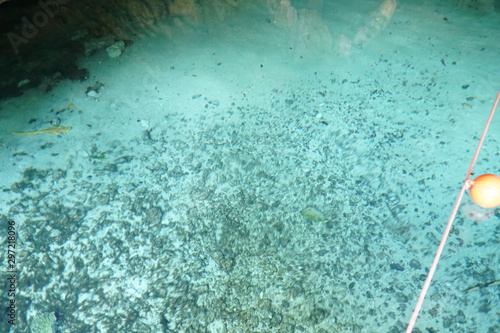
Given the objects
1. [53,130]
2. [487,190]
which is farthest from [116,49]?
[487,190]

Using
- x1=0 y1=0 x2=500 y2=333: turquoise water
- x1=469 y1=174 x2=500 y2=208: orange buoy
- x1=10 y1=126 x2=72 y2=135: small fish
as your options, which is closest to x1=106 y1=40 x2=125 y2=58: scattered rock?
x1=0 y1=0 x2=500 y2=333: turquoise water

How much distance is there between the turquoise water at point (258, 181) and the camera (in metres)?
1.32

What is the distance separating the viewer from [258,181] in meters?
1.72

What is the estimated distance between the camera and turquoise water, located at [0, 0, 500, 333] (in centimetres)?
132

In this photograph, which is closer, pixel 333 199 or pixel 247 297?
pixel 247 297

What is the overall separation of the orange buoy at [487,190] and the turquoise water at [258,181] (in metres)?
0.40

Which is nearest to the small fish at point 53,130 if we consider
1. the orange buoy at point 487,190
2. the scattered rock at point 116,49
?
the scattered rock at point 116,49

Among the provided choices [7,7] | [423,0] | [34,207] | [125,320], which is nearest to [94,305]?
[125,320]

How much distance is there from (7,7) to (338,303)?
3.23 m

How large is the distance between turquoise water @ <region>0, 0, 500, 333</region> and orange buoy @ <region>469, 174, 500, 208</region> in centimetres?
40

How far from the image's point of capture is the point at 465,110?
6.65 feet

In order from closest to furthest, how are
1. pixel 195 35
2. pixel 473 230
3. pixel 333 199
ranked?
pixel 473 230
pixel 333 199
pixel 195 35

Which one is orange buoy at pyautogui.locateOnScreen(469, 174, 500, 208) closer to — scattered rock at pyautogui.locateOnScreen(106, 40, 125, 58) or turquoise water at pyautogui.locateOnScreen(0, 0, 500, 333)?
turquoise water at pyautogui.locateOnScreen(0, 0, 500, 333)

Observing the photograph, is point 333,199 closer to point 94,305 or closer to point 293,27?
point 94,305
